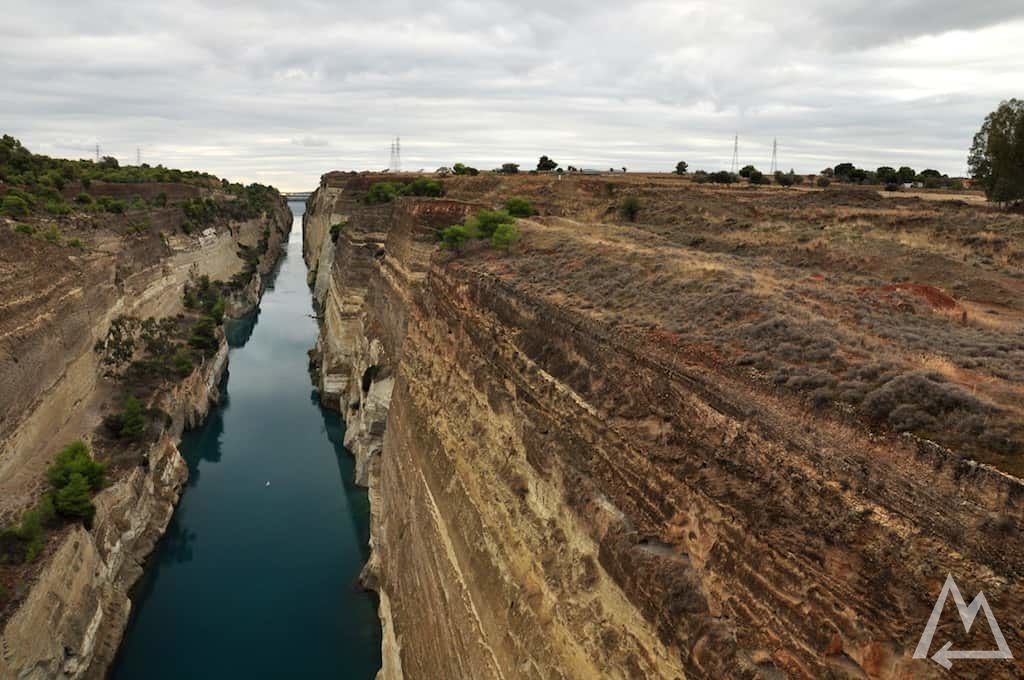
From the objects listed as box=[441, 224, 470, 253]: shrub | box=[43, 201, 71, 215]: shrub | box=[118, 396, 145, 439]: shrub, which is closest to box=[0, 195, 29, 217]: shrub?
box=[43, 201, 71, 215]: shrub

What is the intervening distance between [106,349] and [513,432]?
22439 millimetres

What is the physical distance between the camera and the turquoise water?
54.1ft

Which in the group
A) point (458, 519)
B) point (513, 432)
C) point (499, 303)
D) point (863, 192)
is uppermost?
point (863, 192)

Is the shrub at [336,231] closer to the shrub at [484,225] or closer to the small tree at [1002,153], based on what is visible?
the shrub at [484,225]

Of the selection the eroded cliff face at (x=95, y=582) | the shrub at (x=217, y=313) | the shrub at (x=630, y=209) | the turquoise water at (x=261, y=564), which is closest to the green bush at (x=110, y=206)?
the shrub at (x=217, y=313)

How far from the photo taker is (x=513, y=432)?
35.4ft

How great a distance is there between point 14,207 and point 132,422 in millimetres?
16151

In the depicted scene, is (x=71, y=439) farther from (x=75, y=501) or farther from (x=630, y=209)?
(x=630, y=209)

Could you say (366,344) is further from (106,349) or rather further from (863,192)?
(863,192)

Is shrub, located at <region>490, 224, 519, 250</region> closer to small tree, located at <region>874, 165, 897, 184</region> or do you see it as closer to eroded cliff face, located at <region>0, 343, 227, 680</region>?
eroded cliff face, located at <region>0, 343, 227, 680</region>

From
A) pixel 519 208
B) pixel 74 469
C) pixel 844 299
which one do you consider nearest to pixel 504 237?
pixel 844 299

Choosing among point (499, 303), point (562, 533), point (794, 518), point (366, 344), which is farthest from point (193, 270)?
point (794, 518)

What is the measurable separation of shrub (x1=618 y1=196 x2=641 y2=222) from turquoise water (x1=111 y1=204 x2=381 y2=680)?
16.0 metres

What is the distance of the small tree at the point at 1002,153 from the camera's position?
19.3m
